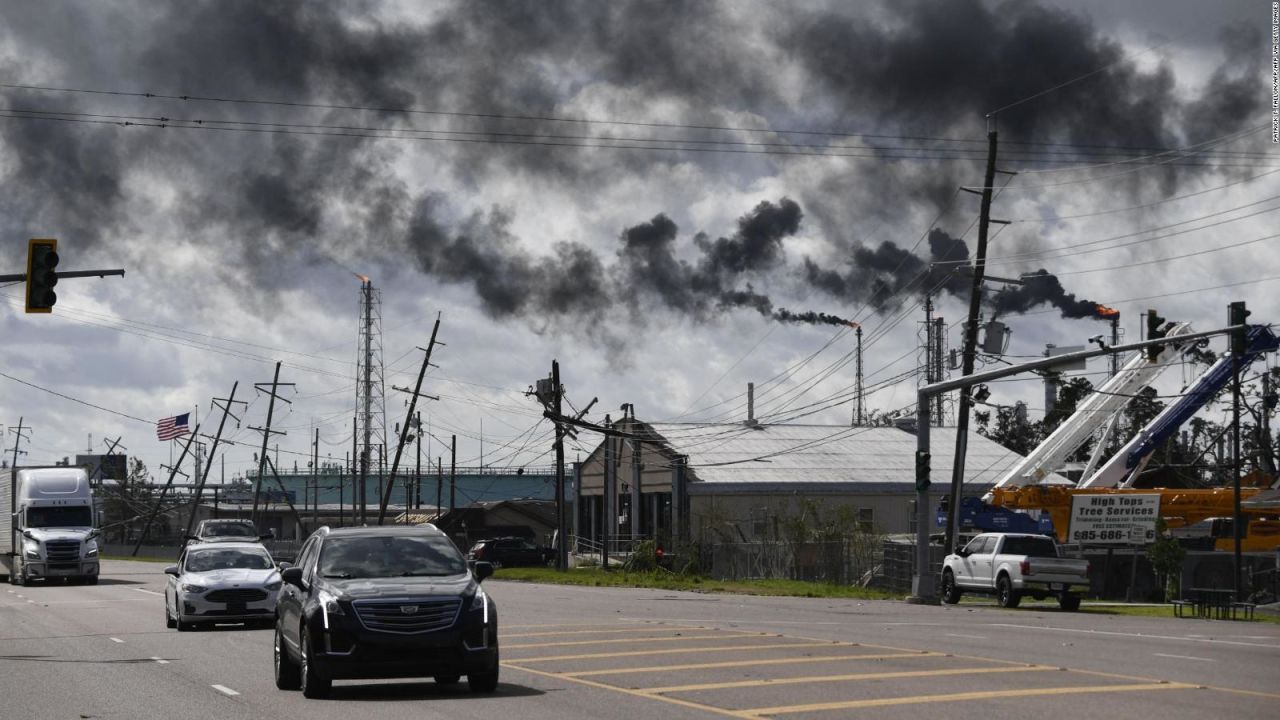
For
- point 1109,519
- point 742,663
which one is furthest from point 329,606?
point 1109,519

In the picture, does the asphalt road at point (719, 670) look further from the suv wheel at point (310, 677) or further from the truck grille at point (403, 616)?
the truck grille at point (403, 616)

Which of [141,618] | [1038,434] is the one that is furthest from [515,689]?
[1038,434]

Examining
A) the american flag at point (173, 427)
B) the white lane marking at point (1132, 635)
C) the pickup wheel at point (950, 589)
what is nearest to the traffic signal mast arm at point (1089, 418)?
the pickup wheel at point (950, 589)

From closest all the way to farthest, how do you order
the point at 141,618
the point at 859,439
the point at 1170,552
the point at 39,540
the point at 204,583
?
the point at 204,583
the point at 141,618
the point at 1170,552
the point at 39,540
the point at 859,439

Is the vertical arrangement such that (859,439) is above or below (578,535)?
above

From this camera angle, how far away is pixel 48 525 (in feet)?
171

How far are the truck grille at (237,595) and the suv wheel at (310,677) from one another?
12575mm

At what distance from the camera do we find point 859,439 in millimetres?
84375

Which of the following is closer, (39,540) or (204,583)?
(204,583)

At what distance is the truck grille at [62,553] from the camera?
51312mm

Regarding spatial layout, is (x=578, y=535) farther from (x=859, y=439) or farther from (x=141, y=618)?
(x=141, y=618)

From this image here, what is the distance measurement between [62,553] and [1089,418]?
33.9 metres

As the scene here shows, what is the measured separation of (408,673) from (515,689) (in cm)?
132

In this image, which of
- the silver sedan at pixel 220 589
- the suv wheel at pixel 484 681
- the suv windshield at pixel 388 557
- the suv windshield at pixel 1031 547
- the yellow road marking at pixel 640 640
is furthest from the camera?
the suv windshield at pixel 1031 547
